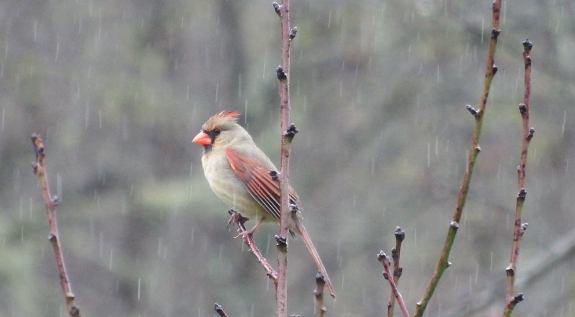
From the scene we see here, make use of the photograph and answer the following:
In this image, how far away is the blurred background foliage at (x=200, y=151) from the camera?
964cm

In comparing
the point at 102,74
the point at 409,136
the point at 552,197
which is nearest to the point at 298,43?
the point at 409,136

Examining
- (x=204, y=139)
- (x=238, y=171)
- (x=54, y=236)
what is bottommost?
(x=54, y=236)

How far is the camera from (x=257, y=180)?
5613mm

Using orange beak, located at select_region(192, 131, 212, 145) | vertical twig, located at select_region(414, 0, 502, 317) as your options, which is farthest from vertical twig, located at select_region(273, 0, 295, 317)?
orange beak, located at select_region(192, 131, 212, 145)

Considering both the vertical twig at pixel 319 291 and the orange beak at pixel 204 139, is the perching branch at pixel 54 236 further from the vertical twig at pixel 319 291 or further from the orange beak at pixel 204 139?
the orange beak at pixel 204 139

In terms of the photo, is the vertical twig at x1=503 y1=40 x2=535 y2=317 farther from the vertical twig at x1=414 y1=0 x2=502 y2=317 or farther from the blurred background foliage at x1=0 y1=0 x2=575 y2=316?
the blurred background foliage at x1=0 y1=0 x2=575 y2=316

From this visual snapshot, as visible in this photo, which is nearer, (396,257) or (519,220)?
(519,220)

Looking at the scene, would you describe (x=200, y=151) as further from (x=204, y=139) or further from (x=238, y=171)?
(x=238, y=171)

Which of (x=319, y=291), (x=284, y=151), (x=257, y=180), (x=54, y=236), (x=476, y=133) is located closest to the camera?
(x=54, y=236)

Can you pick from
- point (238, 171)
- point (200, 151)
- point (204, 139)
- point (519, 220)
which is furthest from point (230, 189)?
point (200, 151)

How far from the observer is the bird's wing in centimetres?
549

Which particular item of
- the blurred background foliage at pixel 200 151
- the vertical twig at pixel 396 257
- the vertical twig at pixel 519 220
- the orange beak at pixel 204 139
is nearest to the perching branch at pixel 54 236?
the vertical twig at pixel 396 257

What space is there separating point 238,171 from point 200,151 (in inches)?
213

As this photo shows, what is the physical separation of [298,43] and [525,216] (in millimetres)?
3260
